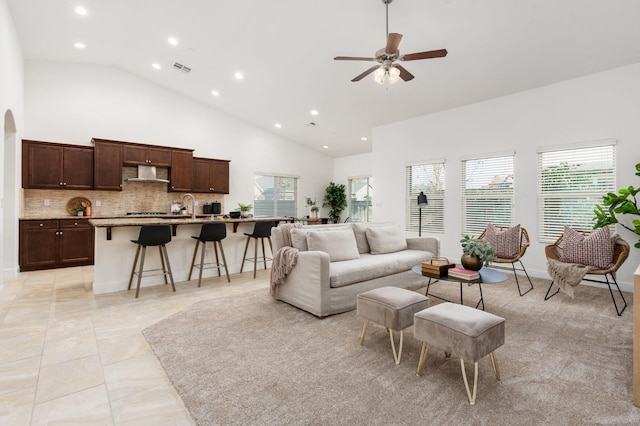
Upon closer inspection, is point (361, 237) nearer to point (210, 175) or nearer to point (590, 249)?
point (590, 249)

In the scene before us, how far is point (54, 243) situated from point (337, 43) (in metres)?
5.95

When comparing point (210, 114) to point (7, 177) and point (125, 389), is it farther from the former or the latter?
point (125, 389)

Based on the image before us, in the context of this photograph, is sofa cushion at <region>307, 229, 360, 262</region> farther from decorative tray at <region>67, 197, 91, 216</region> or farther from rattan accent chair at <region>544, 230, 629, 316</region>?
decorative tray at <region>67, 197, 91, 216</region>

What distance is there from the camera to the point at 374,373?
2.15m

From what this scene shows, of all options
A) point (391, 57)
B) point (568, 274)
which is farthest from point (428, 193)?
point (391, 57)

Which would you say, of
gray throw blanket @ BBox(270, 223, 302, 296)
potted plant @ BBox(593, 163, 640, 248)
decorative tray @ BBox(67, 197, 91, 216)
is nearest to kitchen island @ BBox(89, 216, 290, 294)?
gray throw blanket @ BBox(270, 223, 302, 296)

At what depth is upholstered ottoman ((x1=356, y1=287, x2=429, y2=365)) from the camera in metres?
2.31

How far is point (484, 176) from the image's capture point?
5715 millimetres

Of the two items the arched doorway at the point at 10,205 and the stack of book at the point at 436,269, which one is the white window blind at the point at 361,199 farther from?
the arched doorway at the point at 10,205

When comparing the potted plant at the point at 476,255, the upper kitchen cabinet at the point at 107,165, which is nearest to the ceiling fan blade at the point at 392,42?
the potted plant at the point at 476,255

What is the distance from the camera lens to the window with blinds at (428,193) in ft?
20.9

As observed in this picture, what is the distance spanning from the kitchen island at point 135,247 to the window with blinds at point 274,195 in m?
3.36

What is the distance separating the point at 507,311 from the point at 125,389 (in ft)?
11.7

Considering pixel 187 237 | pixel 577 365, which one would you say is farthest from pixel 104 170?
pixel 577 365
